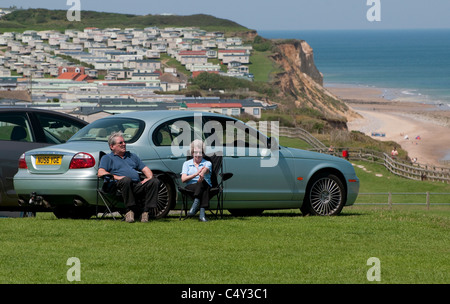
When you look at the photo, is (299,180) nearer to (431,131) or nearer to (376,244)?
(376,244)

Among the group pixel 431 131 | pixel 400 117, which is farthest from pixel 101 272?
pixel 400 117

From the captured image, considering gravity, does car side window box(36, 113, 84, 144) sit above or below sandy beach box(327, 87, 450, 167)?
above

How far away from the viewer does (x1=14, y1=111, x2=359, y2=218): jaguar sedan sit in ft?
37.9

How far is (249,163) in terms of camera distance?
12656mm

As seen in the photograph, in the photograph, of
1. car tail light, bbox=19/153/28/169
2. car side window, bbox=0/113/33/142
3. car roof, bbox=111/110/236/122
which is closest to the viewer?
car tail light, bbox=19/153/28/169

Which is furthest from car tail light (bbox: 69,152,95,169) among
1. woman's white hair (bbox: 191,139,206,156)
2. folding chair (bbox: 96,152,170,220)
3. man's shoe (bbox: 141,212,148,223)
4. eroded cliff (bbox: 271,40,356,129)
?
eroded cliff (bbox: 271,40,356,129)

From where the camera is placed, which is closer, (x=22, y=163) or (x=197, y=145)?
(x=22, y=163)

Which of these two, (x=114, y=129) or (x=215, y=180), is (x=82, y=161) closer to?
(x=114, y=129)

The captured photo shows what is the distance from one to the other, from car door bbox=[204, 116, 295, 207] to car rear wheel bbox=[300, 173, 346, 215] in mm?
395

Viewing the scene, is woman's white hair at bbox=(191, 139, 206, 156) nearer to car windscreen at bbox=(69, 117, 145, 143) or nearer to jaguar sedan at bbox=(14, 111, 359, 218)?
jaguar sedan at bbox=(14, 111, 359, 218)

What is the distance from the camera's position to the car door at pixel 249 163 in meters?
12.6

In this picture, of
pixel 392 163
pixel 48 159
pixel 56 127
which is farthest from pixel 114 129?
pixel 392 163

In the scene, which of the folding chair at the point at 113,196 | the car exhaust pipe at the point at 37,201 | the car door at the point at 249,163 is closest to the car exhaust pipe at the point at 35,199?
the car exhaust pipe at the point at 37,201

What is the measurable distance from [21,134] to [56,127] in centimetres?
66
